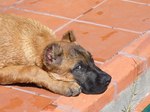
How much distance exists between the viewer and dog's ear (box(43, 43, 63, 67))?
5.82 meters

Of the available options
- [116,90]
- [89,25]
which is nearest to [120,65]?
[116,90]

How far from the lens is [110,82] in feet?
20.4

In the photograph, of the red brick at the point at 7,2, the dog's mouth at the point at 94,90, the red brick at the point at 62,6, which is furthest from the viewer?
the red brick at the point at 7,2

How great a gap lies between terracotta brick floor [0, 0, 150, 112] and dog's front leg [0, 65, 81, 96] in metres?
0.09

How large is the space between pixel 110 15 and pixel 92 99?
7.73 ft

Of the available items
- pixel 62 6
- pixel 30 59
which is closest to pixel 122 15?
pixel 62 6

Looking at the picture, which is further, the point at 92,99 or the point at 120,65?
the point at 120,65

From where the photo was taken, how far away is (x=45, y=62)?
596 centimetres

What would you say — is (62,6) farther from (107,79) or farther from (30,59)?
(107,79)

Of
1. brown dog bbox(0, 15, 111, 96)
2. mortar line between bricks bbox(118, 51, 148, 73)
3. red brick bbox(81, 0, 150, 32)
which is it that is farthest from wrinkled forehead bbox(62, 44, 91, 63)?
red brick bbox(81, 0, 150, 32)

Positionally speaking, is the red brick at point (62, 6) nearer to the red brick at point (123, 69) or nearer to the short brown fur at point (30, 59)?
the red brick at point (123, 69)

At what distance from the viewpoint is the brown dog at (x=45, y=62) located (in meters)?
5.86

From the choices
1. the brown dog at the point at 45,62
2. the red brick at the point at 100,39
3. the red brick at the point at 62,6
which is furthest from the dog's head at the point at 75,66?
the red brick at the point at 62,6

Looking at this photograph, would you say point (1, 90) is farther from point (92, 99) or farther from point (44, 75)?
point (92, 99)
